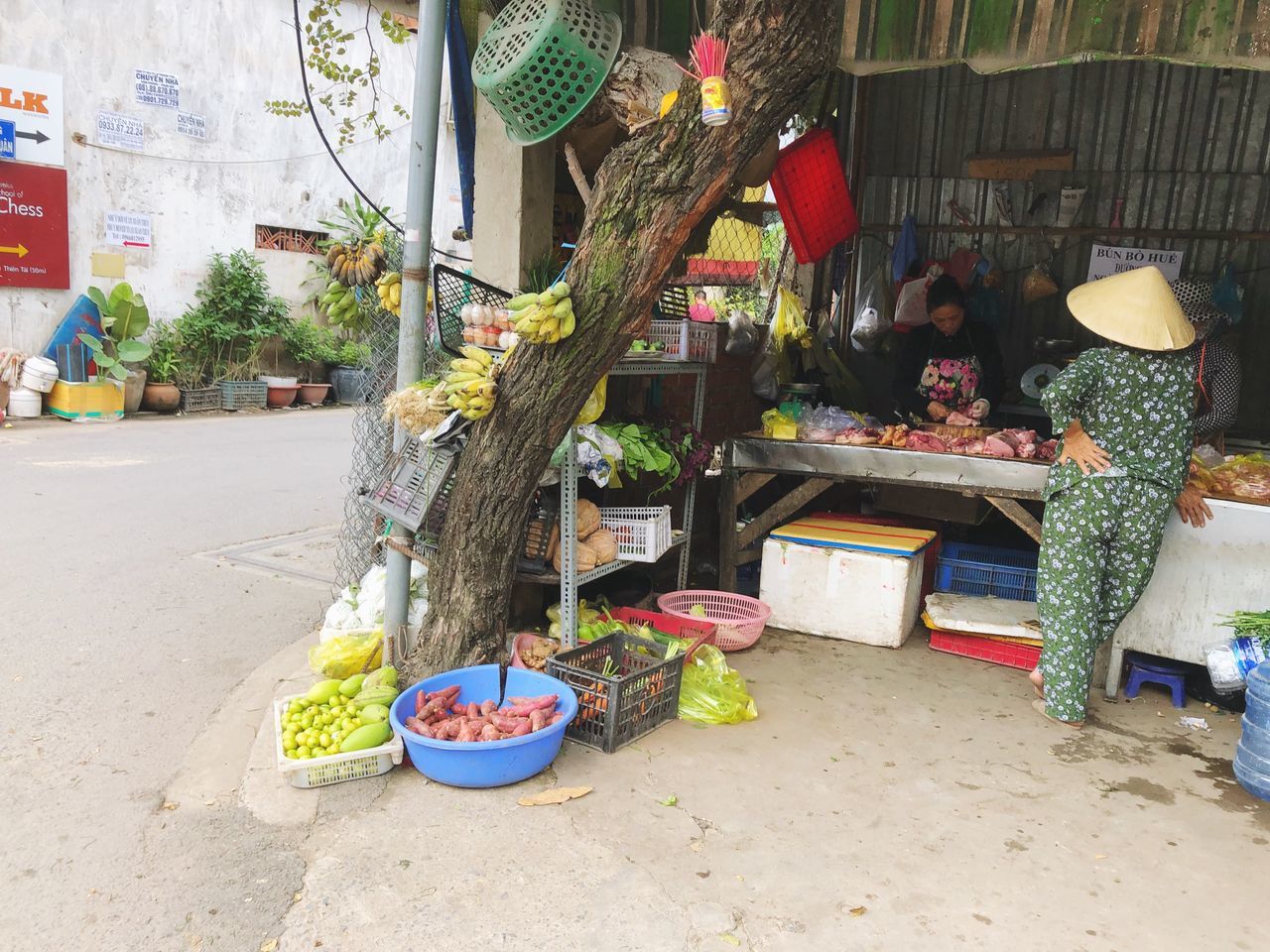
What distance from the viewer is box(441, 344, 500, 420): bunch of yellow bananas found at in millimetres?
3721

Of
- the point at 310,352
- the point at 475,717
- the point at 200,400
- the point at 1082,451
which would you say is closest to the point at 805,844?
the point at 475,717

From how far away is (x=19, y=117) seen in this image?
11602 mm

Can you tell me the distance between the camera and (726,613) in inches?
204

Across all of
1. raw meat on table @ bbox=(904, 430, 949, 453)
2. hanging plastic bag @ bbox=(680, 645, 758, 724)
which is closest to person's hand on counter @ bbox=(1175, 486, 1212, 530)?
raw meat on table @ bbox=(904, 430, 949, 453)

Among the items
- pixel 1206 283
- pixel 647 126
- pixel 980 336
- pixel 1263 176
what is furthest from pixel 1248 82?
pixel 647 126

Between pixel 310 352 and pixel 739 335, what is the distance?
1114cm

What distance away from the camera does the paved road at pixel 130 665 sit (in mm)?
2777

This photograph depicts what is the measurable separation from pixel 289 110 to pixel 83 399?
336 inches

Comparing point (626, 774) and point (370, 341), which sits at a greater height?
point (370, 341)

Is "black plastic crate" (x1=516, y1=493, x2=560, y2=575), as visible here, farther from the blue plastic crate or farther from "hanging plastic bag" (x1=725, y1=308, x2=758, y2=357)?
the blue plastic crate

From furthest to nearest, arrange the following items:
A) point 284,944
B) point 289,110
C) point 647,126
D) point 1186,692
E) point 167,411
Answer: point 167,411, point 289,110, point 1186,692, point 647,126, point 284,944

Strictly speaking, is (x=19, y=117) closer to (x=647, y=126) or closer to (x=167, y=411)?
(x=167, y=411)

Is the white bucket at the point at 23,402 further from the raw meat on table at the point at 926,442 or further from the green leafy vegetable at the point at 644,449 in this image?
the raw meat on table at the point at 926,442

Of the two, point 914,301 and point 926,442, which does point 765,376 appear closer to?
point 914,301
